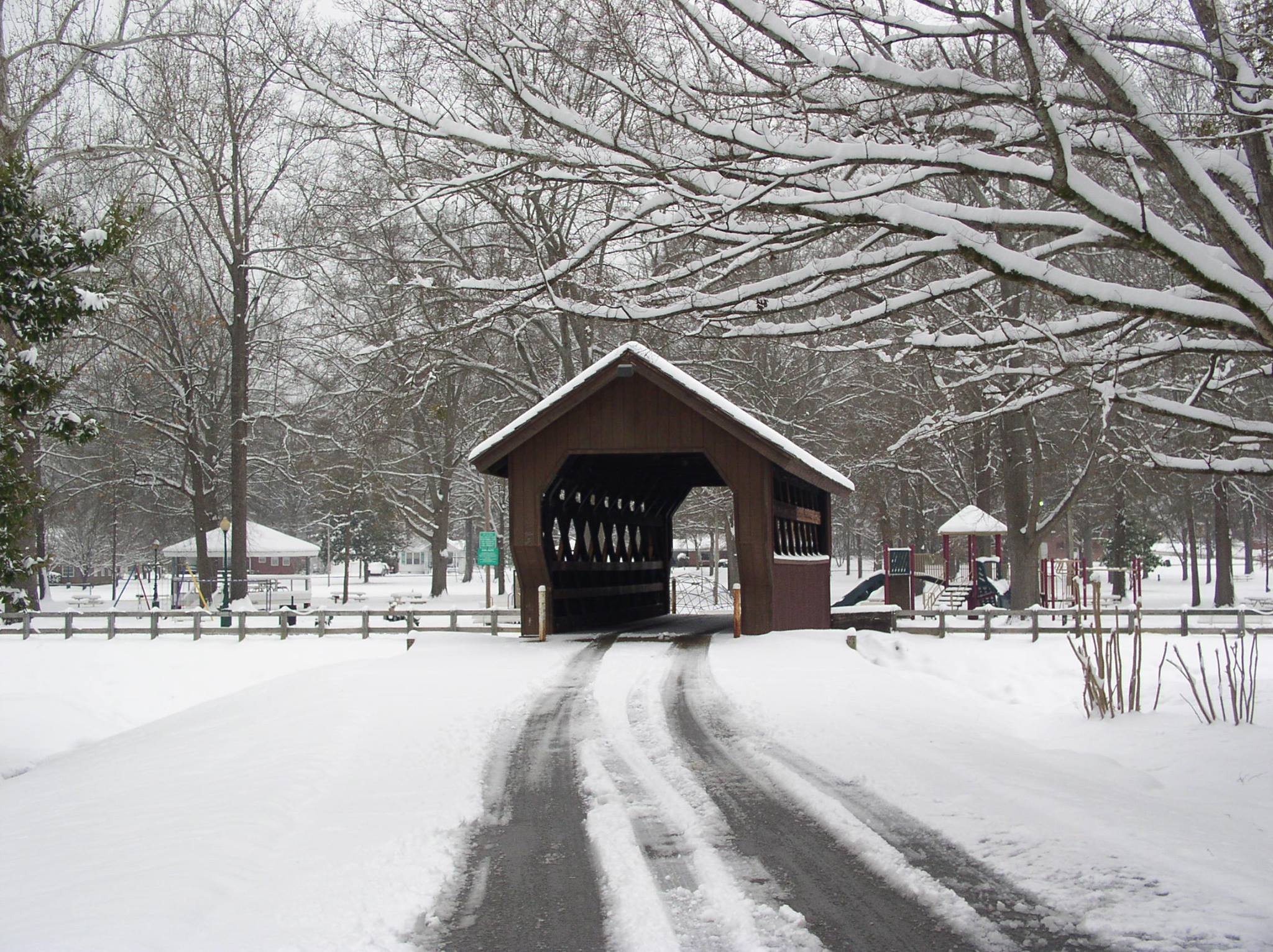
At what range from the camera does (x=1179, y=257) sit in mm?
5250

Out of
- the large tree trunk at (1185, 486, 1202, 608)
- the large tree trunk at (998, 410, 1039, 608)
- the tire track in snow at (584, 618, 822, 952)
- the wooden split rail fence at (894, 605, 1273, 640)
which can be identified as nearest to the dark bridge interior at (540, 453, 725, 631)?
the wooden split rail fence at (894, 605, 1273, 640)

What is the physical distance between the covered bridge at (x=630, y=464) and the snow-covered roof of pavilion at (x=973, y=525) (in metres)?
9.25

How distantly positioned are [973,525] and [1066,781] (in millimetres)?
21924

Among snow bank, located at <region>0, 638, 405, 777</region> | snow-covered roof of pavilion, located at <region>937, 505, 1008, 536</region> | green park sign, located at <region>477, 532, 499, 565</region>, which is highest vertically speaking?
snow-covered roof of pavilion, located at <region>937, 505, 1008, 536</region>

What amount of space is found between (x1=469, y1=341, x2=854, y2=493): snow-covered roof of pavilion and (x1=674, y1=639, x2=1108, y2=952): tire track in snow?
6.35 metres

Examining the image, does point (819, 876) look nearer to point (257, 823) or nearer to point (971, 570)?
point (257, 823)

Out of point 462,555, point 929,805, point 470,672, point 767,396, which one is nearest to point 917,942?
point 929,805

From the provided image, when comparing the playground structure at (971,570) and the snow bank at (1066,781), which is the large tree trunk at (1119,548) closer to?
the playground structure at (971,570)

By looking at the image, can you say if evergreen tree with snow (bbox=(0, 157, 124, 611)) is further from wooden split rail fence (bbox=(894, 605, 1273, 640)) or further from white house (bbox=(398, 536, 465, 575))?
white house (bbox=(398, 536, 465, 575))

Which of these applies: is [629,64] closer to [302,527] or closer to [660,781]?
[660,781]

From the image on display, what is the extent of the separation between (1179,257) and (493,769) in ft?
17.8

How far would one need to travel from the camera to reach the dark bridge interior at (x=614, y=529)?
18406mm

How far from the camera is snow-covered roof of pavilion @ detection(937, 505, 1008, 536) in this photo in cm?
2830

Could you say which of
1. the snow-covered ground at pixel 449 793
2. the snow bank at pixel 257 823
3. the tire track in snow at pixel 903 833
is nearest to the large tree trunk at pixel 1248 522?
the snow-covered ground at pixel 449 793
